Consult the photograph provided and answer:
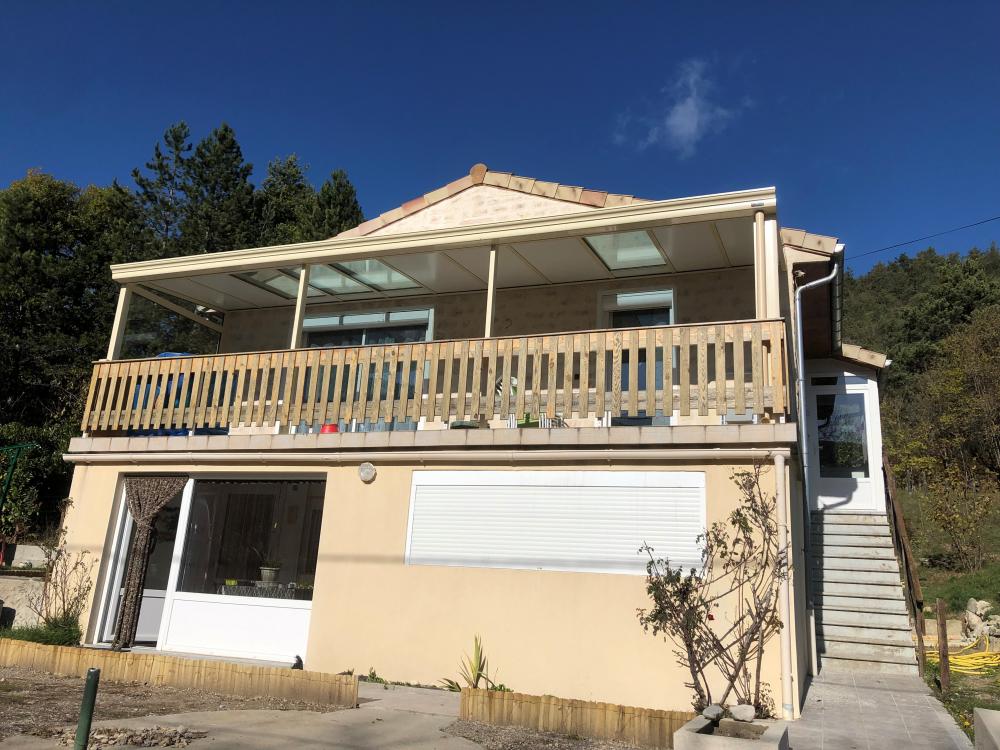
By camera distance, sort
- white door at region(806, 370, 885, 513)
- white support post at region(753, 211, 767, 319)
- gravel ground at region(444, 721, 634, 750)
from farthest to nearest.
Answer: white door at region(806, 370, 885, 513)
white support post at region(753, 211, 767, 319)
gravel ground at region(444, 721, 634, 750)

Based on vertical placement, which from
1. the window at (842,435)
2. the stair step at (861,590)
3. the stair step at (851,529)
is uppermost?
the window at (842,435)

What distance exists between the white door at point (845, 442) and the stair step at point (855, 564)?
6.20 feet

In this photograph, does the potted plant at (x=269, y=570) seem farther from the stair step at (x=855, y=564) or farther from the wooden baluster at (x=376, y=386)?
the stair step at (x=855, y=564)

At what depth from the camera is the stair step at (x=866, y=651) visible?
8656mm

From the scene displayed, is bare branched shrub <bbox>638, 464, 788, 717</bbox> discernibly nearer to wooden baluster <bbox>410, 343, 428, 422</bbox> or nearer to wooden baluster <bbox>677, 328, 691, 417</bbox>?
wooden baluster <bbox>677, 328, 691, 417</bbox>

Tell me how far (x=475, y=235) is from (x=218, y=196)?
72.6ft

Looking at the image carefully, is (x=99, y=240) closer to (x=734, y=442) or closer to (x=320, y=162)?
(x=320, y=162)

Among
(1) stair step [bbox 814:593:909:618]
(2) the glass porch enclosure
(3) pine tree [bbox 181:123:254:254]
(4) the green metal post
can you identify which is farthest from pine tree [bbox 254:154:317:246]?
(4) the green metal post

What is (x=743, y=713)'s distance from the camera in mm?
4887

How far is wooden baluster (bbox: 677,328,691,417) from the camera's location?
7.12 meters

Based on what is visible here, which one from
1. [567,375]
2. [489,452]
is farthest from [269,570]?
[567,375]

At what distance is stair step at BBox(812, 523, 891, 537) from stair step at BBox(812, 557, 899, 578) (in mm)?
822

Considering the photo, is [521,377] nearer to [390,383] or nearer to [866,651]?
[390,383]

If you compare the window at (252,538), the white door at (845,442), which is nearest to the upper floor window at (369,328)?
the window at (252,538)
